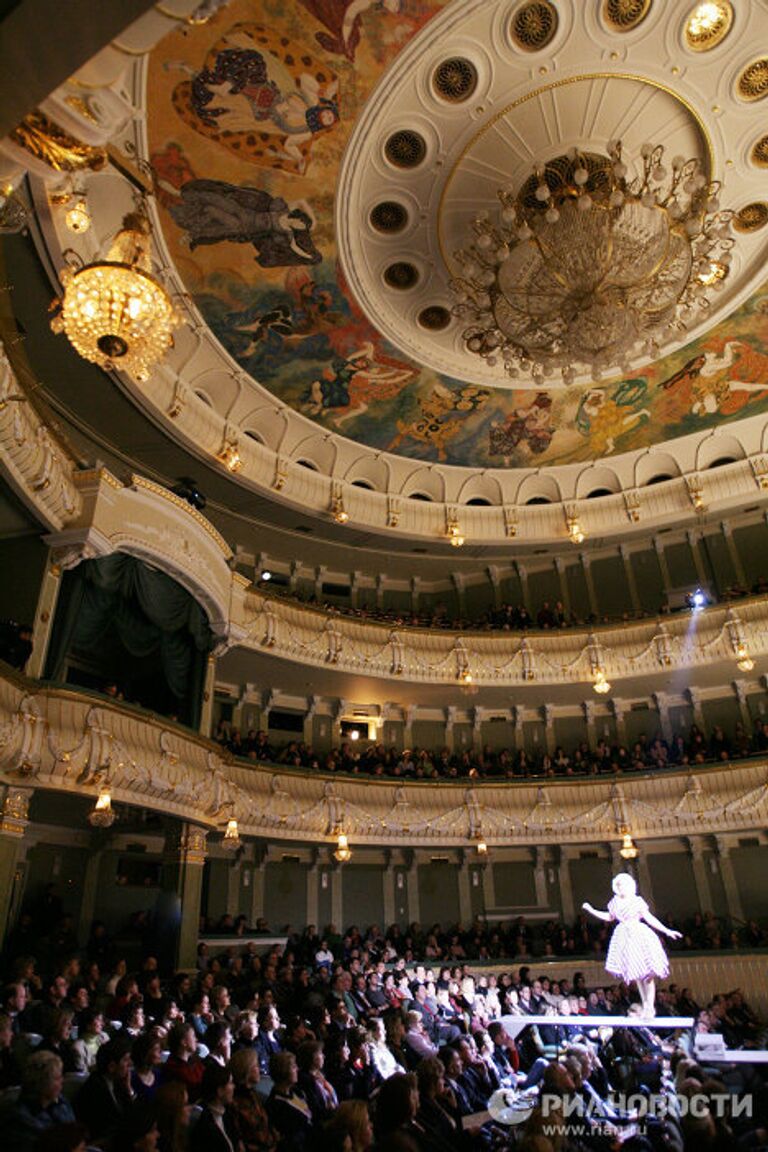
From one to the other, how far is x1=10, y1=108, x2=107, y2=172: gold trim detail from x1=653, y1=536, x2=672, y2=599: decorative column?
64.6ft

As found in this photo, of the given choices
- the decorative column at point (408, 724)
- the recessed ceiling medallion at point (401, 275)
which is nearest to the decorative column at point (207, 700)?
the decorative column at point (408, 724)

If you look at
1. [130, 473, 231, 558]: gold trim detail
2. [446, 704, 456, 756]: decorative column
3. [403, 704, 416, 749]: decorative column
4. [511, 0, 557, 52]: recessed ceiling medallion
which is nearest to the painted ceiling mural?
[511, 0, 557, 52]: recessed ceiling medallion

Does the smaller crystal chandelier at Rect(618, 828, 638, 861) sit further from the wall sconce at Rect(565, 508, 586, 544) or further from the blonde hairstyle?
the blonde hairstyle

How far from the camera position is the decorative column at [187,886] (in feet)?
38.6

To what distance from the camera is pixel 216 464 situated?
659 inches

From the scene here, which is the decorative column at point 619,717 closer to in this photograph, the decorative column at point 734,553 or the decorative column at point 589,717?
the decorative column at point 589,717

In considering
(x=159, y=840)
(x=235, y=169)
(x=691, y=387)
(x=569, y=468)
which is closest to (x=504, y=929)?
(x=159, y=840)

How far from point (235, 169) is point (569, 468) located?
12.0 meters

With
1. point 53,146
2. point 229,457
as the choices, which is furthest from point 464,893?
point 53,146

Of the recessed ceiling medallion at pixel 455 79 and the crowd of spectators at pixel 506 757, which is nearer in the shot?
the recessed ceiling medallion at pixel 455 79

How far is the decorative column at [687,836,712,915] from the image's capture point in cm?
1812

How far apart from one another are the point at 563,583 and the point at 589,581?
73 centimetres

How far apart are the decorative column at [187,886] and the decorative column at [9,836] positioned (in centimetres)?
295

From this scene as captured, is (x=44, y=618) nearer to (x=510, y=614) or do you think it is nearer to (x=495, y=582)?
(x=510, y=614)
